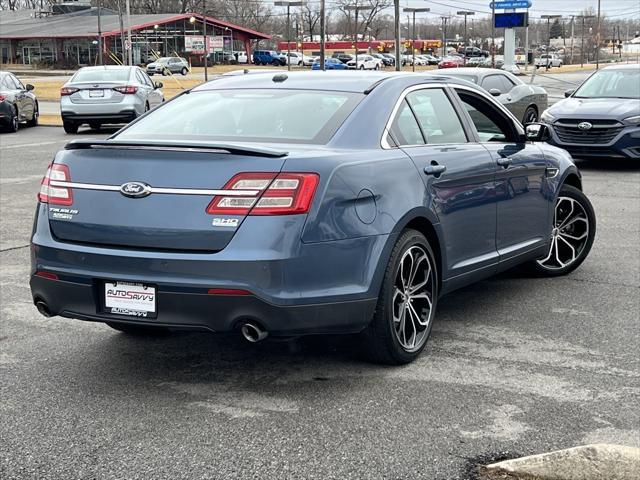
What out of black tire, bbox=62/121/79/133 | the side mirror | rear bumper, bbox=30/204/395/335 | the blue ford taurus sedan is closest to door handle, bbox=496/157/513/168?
the blue ford taurus sedan

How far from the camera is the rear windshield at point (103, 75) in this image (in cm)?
2191

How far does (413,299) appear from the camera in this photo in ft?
17.2

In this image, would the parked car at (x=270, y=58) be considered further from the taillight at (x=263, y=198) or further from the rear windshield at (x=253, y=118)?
the taillight at (x=263, y=198)

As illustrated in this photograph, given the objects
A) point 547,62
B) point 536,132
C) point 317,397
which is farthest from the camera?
point 547,62

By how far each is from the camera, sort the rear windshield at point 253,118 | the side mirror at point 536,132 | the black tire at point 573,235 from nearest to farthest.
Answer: the rear windshield at point 253,118
the side mirror at point 536,132
the black tire at point 573,235

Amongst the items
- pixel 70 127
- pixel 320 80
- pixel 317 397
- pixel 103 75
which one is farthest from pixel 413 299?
pixel 103 75

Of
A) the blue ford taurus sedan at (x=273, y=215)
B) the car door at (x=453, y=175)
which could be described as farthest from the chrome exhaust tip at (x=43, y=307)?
the car door at (x=453, y=175)

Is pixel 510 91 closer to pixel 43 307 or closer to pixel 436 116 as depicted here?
pixel 436 116

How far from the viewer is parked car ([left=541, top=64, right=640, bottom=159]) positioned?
571 inches

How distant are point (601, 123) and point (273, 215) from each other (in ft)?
37.4

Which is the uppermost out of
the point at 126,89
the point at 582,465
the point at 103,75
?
the point at 103,75

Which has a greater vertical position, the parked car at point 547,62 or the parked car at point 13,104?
the parked car at point 13,104

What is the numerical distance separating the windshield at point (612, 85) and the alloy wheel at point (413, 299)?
1140cm

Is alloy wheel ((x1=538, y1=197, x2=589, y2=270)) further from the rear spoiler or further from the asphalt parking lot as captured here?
the rear spoiler
